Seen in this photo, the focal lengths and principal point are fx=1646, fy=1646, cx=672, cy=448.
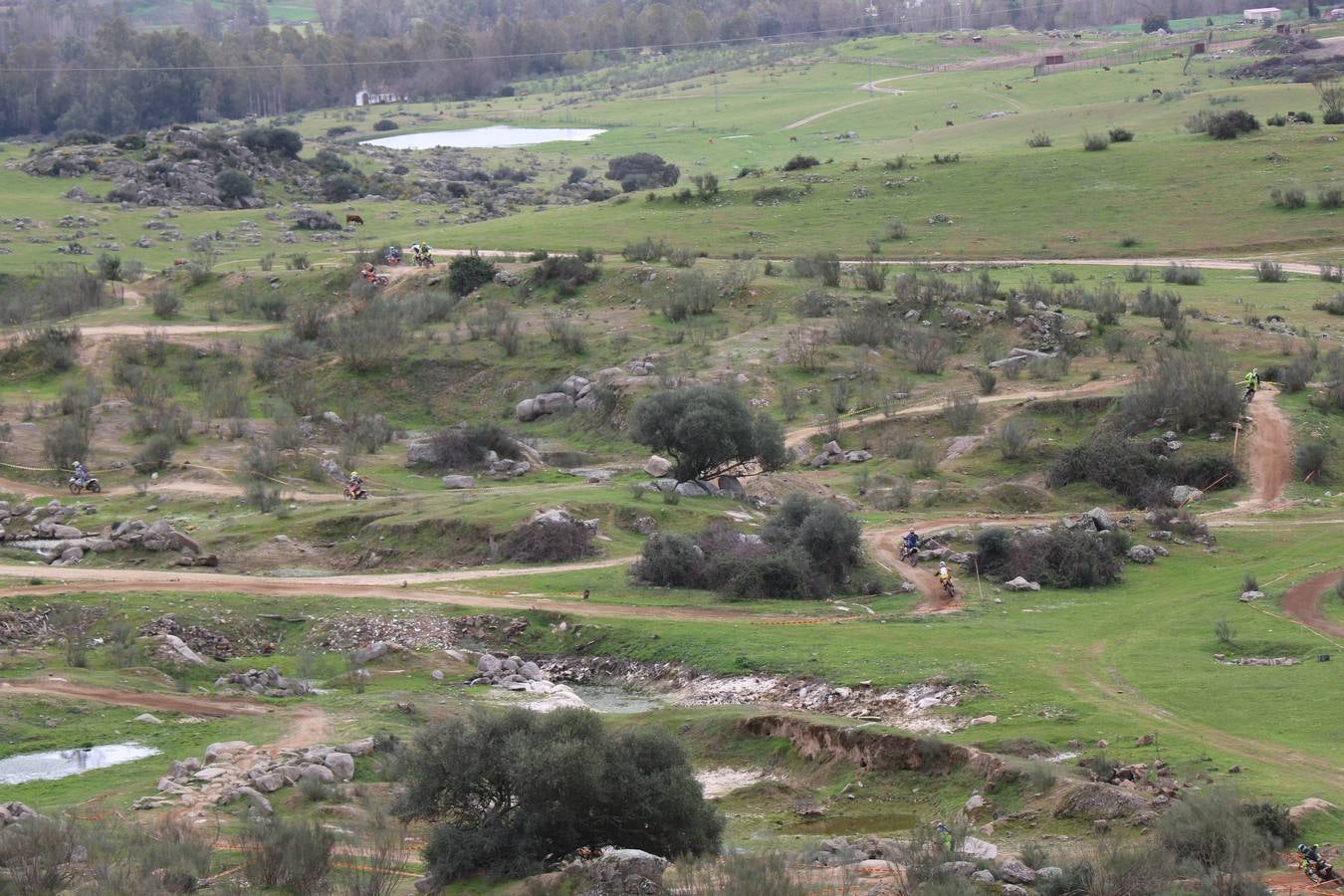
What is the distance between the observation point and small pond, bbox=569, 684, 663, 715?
86.4 ft

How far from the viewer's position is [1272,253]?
61062 millimetres

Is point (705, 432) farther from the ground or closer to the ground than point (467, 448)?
farther from the ground

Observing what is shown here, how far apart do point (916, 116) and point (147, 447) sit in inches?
2978

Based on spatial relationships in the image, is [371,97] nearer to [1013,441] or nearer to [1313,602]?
[1013,441]

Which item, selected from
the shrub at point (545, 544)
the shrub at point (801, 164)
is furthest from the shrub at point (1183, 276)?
the shrub at point (545, 544)

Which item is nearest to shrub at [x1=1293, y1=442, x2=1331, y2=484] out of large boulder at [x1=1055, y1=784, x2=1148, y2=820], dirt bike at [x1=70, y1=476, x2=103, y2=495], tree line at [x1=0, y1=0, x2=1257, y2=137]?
large boulder at [x1=1055, y1=784, x2=1148, y2=820]

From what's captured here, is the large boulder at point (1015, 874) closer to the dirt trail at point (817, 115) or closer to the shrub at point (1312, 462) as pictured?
the shrub at point (1312, 462)

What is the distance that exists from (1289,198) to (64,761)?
2176 inches

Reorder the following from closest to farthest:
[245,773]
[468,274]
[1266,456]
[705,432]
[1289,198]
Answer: [245,773] → [705,432] → [1266,456] → [468,274] → [1289,198]

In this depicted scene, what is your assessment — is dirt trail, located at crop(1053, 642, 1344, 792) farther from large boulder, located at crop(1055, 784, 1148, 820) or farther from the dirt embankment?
the dirt embankment

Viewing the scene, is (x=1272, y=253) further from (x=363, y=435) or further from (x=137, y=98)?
(x=137, y=98)

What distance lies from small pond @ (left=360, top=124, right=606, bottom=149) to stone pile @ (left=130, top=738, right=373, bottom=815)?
352 feet

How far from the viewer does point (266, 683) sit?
1024 inches

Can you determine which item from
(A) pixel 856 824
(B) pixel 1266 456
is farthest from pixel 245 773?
(B) pixel 1266 456
